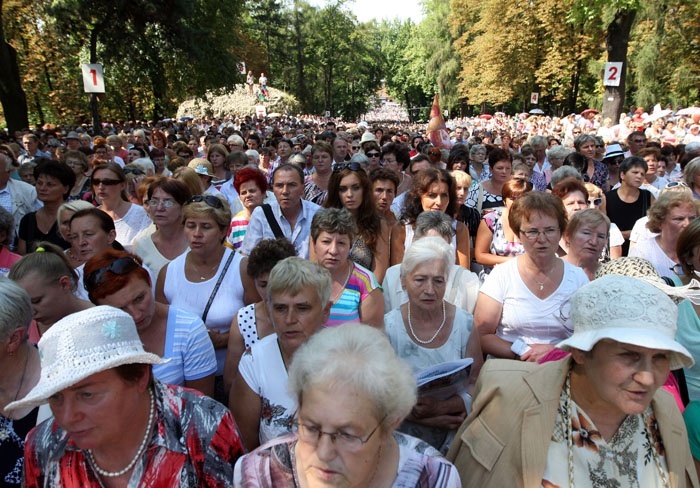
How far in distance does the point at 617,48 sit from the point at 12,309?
20.0m

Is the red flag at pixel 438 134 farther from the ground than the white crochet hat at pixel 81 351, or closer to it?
farther from the ground

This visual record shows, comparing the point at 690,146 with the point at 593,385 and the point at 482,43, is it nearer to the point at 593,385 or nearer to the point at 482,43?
the point at 593,385

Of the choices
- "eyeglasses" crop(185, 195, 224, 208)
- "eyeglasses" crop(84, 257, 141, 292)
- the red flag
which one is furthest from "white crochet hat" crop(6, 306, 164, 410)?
the red flag

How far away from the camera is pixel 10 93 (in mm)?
18188

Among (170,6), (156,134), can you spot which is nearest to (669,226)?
(156,134)

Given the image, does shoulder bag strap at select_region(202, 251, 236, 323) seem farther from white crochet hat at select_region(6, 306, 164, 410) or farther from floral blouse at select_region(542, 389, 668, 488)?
floral blouse at select_region(542, 389, 668, 488)

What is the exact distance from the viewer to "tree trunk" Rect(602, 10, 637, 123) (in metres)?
17.4

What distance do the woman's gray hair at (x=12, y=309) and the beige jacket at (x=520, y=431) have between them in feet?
6.56

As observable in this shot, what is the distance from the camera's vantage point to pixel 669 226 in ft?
13.5

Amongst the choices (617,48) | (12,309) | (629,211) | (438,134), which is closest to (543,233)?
(12,309)

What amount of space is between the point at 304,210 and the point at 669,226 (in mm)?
3192

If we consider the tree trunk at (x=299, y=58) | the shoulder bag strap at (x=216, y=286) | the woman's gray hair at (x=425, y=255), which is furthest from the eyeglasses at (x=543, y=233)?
the tree trunk at (x=299, y=58)

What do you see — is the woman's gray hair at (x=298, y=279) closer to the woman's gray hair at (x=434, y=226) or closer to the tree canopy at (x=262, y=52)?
the woman's gray hair at (x=434, y=226)

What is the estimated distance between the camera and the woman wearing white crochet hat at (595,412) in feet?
5.88
